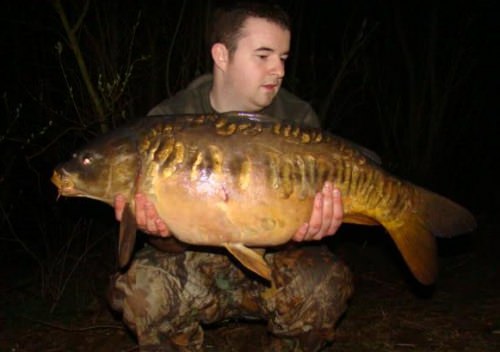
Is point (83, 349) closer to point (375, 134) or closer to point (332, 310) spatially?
point (332, 310)

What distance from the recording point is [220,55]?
2385 mm

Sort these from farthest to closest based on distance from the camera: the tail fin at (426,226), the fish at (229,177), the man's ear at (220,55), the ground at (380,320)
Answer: the ground at (380,320), the man's ear at (220,55), the tail fin at (426,226), the fish at (229,177)

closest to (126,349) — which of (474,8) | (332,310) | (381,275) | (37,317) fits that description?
(37,317)

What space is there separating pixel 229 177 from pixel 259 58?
2.23 ft

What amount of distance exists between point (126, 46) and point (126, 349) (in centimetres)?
222

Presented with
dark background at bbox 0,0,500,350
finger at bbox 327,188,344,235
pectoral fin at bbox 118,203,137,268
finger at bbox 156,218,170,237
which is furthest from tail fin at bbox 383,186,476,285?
dark background at bbox 0,0,500,350

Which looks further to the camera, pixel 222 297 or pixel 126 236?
pixel 222 297

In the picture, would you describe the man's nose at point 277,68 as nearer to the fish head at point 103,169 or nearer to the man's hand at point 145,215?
the fish head at point 103,169

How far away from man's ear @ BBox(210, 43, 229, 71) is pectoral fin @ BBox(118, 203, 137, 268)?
2.77 ft

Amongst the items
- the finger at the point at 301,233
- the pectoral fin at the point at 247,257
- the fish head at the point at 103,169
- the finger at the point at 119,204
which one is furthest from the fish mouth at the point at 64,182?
the finger at the point at 301,233

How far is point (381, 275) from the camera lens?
372 centimetres

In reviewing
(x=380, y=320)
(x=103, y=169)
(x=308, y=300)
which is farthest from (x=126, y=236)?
(x=380, y=320)

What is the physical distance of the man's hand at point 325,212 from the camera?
6.17 feet

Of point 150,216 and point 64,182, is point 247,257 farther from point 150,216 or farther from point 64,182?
point 64,182
